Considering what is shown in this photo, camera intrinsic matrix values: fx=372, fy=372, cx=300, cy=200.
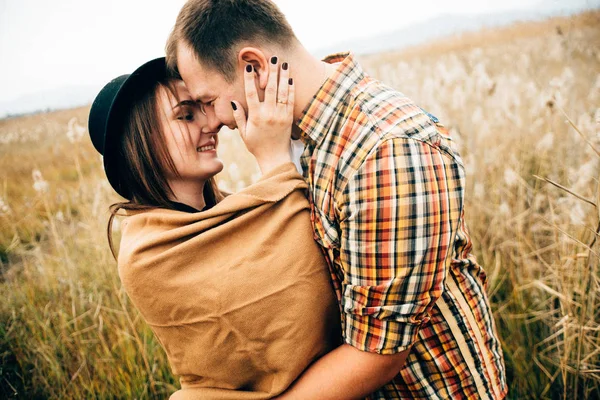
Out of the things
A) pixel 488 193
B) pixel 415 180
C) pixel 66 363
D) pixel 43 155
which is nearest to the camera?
pixel 415 180

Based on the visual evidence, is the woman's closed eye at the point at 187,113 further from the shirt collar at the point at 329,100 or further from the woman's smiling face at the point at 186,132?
the shirt collar at the point at 329,100

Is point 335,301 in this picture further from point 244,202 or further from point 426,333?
point 244,202

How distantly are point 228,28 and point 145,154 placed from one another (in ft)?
2.51

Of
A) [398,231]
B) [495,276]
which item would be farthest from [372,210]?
[495,276]

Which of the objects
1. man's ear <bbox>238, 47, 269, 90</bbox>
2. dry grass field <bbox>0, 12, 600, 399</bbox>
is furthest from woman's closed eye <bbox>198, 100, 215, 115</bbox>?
dry grass field <bbox>0, 12, 600, 399</bbox>

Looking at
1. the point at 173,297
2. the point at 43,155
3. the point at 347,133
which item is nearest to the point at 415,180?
the point at 347,133

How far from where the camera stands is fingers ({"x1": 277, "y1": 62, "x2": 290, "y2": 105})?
136 cm

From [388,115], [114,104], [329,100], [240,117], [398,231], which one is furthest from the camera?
[114,104]

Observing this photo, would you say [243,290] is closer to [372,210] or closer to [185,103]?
[372,210]

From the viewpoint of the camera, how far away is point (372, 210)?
3.39ft

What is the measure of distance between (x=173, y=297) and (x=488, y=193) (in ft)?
10.3

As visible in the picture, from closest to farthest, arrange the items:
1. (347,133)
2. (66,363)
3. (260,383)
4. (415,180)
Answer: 1. (415,180)
2. (347,133)
3. (260,383)
4. (66,363)

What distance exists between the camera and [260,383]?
1.34 m

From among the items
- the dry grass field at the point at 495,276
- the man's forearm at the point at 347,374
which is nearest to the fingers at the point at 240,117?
the man's forearm at the point at 347,374
